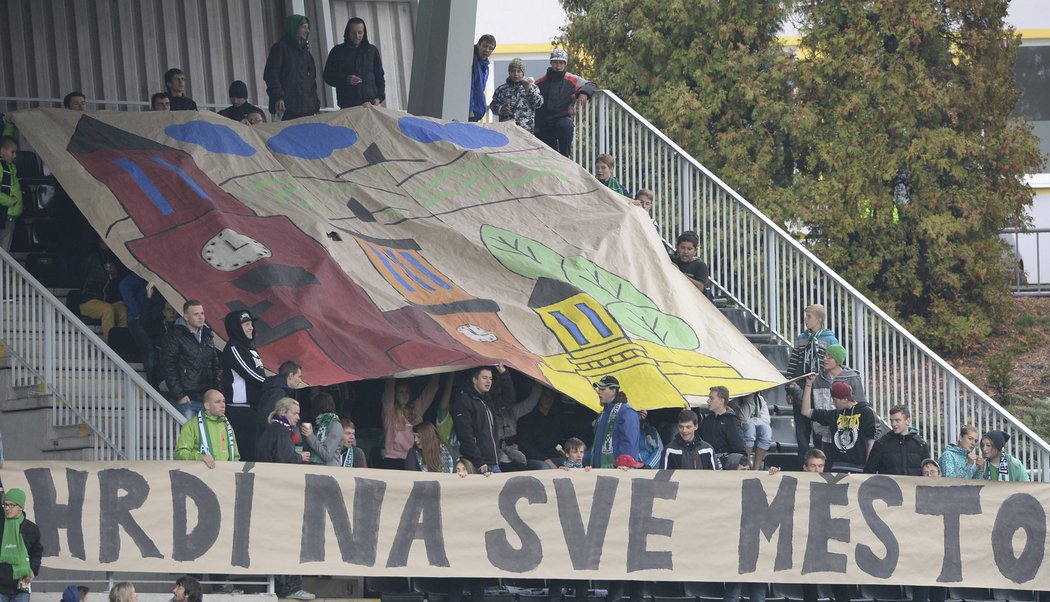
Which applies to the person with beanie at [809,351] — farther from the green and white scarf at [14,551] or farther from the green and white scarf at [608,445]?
the green and white scarf at [14,551]

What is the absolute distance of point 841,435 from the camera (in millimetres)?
16188

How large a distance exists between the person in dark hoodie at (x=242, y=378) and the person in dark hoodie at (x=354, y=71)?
6.59 m

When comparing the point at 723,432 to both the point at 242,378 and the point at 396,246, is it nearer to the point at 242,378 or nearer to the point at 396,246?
the point at 396,246

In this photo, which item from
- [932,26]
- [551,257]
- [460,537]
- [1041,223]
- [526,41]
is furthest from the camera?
[526,41]

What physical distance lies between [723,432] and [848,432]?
1142 mm

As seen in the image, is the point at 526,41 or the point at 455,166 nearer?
the point at 455,166

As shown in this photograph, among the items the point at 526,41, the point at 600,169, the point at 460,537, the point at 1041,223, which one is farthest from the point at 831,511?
the point at 526,41

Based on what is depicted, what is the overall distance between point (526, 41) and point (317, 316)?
2435cm

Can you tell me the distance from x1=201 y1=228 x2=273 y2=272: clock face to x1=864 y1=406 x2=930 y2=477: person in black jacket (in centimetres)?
586

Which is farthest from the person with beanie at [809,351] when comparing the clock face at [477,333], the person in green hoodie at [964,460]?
the clock face at [477,333]

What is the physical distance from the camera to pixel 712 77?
28.6 meters

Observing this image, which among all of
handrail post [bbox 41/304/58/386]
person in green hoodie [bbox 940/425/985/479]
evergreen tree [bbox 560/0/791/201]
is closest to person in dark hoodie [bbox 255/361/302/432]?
handrail post [bbox 41/304/58/386]

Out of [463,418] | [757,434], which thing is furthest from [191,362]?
[757,434]

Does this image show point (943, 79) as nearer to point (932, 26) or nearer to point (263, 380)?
point (932, 26)
